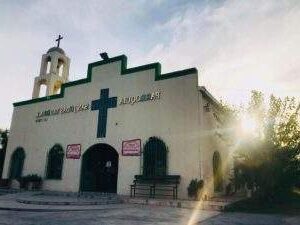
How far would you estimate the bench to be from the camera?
543 inches

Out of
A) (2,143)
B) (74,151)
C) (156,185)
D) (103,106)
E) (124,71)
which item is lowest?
(156,185)

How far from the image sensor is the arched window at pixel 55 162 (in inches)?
715

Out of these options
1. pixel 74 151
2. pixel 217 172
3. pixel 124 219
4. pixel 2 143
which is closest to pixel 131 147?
pixel 74 151

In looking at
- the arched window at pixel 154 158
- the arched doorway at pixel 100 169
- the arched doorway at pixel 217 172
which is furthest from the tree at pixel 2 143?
the arched doorway at pixel 217 172

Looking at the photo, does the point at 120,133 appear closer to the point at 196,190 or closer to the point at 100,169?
the point at 100,169

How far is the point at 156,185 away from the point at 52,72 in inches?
513

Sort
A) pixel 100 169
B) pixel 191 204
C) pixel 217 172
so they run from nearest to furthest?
pixel 191 204, pixel 217 172, pixel 100 169

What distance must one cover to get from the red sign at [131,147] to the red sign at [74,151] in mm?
3121

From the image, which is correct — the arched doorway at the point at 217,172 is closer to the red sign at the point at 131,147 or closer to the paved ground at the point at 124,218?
the red sign at the point at 131,147

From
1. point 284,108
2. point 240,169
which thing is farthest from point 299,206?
point 284,108

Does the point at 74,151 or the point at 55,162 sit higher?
the point at 74,151

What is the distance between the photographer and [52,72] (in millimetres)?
22625

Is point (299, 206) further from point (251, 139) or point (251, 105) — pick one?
point (251, 105)

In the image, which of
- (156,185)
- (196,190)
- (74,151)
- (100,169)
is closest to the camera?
(196,190)
